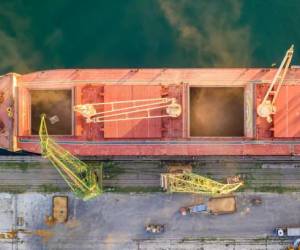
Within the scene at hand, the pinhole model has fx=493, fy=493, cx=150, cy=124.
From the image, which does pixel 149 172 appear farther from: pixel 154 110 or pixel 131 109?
pixel 131 109

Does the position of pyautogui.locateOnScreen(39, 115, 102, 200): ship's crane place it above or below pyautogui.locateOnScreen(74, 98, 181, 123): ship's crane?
below

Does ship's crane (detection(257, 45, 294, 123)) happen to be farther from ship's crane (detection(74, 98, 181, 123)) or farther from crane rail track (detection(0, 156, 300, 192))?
ship's crane (detection(74, 98, 181, 123))

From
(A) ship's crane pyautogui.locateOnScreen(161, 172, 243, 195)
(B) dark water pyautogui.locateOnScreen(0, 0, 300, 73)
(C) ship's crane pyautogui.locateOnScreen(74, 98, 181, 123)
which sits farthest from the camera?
(B) dark water pyautogui.locateOnScreen(0, 0, 300, 73)

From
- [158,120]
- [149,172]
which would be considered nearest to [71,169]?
[149,172]

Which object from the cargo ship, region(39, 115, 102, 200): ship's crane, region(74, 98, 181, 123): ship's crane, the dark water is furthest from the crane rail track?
the dark water

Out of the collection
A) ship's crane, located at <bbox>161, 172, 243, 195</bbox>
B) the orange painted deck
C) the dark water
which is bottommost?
ship's crane, located at <bbox>161, 172, 243, 195</bbox>

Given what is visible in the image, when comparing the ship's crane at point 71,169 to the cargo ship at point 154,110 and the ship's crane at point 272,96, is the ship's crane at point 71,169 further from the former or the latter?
the ship's crane at point 272,96

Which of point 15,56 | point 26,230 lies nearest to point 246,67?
point 15,56

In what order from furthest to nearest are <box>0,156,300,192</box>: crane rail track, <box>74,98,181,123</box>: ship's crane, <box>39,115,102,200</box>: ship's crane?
<box>0,156,300,192</box>: crane rail track < <box>39,115,102,200</box>: ship's crane < <box>74,98,181,123</box>: ship's crane
